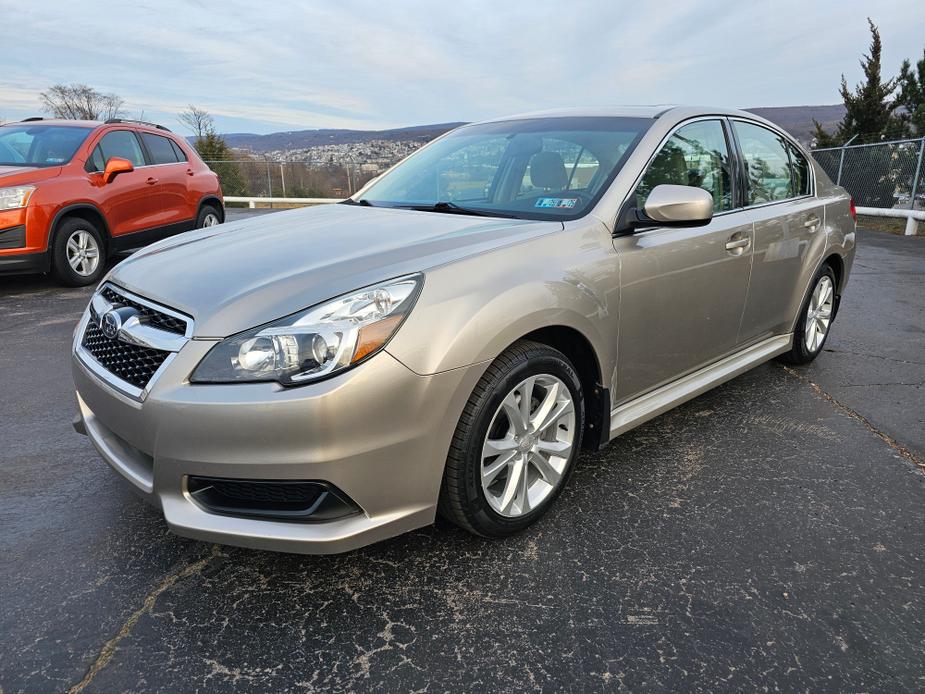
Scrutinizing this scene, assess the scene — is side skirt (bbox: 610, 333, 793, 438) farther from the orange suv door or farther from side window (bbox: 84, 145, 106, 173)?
side window (bbox: 84, 145, 106, 173)

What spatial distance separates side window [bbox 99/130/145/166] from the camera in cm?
758

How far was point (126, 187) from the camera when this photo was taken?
7.61m

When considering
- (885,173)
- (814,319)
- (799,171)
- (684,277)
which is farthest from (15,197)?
(885,173)

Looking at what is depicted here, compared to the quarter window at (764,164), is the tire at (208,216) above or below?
below

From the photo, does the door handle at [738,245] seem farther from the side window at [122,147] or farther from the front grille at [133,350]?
the side window at [122,147]

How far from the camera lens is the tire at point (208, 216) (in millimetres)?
9031

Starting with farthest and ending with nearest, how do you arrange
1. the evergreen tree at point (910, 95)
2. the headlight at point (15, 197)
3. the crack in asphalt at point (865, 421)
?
1. the evergreen tree at point (910, 95)
2. the headlight at point (15, 197)
3. the crack in asphalt at point (865, 421)

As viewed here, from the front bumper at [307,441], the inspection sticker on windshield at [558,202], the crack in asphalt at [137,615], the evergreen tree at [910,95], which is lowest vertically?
the crack in asphalt at [137,615]

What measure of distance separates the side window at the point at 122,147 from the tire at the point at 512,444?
700cm

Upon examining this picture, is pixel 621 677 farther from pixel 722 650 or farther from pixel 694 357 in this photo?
pixel 694 357

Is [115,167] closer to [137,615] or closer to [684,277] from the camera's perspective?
[137,615]

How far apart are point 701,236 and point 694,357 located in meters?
0.59

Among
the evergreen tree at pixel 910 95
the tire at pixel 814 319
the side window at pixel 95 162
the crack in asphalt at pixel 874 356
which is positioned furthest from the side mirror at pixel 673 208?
the evergreen tree at pixel 910 95

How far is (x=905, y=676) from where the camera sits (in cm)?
185
